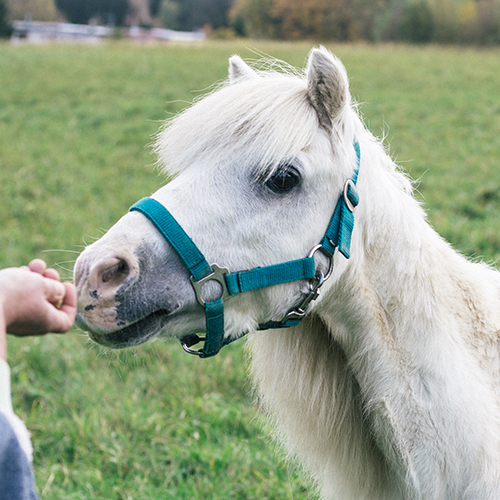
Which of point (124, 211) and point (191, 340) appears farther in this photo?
point (124, 211)

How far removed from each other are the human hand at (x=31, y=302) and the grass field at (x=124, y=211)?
64cm

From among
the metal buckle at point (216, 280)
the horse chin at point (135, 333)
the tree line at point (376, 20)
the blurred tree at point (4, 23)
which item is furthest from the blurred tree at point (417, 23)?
the horse chin at point (135, 333)

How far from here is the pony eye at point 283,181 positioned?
173 centimetres

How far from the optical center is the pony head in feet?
5.40

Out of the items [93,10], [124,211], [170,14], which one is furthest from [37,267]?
[170,14]

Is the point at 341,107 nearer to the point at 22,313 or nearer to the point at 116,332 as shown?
the point at 116,332

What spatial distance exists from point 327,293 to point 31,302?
105 cm

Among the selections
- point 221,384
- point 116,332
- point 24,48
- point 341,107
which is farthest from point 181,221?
point 24,48

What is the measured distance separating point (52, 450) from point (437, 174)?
676 cm

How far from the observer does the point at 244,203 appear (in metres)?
1.74

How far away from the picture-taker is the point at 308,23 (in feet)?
122

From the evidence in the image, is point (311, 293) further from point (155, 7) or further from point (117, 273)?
point (155, 7)

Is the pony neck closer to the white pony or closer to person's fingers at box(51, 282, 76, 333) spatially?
the white pony

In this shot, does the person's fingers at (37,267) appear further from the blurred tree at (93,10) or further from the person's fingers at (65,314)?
the blurred tree at (93,10)
